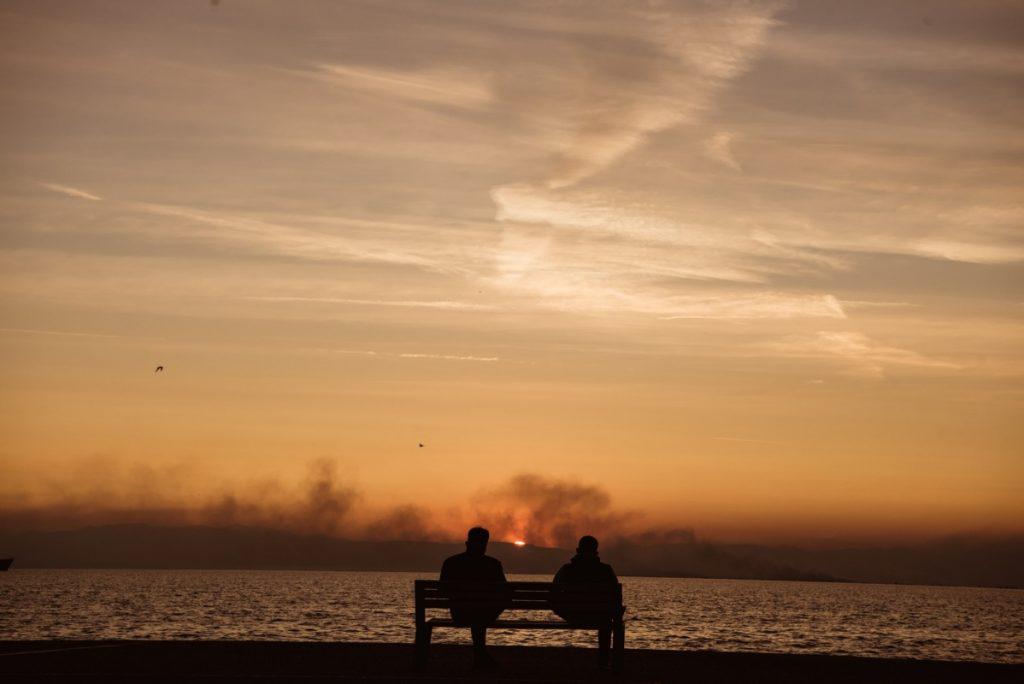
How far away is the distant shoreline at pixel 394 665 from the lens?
1296 cm

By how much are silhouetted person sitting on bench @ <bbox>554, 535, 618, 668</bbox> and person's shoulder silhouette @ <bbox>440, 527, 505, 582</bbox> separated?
76 cm

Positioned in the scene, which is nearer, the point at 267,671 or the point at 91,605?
the point at 267,671

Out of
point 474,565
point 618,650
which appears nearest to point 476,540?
point 474,565

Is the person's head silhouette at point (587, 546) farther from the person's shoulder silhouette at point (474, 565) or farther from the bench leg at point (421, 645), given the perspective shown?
the bench leg at point (421, 645)

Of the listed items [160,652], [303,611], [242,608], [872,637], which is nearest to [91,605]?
[242,608]

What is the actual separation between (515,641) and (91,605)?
6976 centimetres

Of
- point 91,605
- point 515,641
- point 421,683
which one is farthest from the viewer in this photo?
point 91,605

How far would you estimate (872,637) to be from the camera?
240 feet

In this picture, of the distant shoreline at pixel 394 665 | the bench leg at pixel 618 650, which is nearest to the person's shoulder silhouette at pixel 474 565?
the distant shoreline at pixel 394 665

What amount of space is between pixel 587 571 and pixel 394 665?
2521 mm

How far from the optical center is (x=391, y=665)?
1435 centimetres

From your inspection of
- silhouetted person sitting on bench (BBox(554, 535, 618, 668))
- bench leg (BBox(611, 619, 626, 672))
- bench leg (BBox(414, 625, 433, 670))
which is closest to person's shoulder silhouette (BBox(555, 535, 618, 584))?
silhouetted person sitting on bench (BBox(554, 535, 618, 668))

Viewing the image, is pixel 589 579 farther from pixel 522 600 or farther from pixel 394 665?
pixel 394 665

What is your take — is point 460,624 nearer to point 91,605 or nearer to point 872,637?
point 872,637
